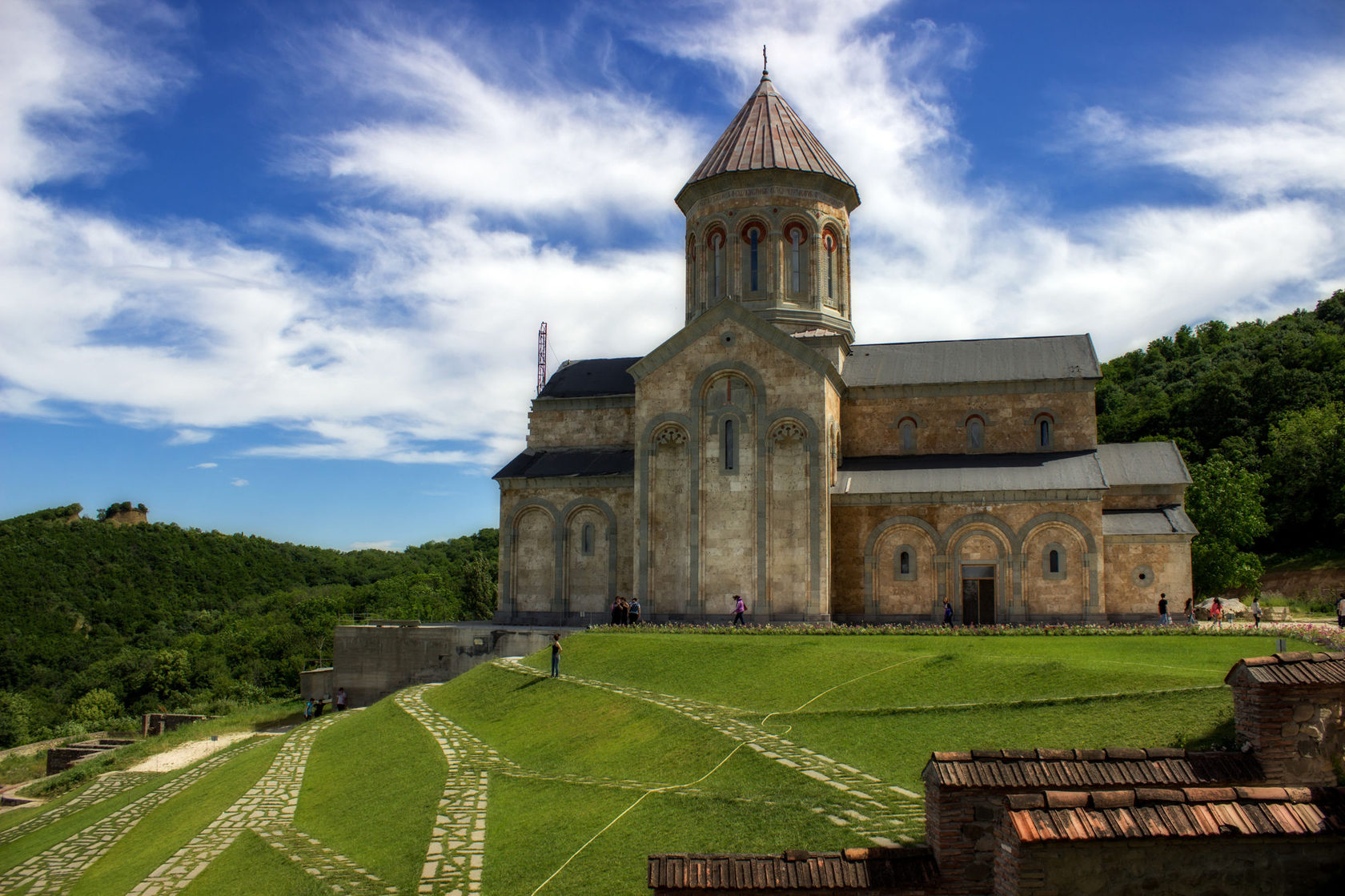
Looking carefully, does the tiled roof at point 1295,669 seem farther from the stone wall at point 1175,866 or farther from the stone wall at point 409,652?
the stone wall at point 409,652

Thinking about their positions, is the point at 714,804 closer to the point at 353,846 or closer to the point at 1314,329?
the point at 353,846

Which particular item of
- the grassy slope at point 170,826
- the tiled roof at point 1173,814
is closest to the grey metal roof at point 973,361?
A: the grassy slope at point 170,826

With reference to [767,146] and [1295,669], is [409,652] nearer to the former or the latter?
[767,146]

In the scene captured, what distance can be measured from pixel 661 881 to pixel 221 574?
298 ft

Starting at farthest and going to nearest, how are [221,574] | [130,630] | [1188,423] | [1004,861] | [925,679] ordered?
[221,574], [130,630], [1188,423], [925,679], [1004,861]

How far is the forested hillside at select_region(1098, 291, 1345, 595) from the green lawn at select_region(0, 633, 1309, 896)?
1752cm

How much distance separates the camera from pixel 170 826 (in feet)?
60.1

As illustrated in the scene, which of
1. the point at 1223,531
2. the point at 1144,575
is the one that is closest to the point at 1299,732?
the point at 1144,575

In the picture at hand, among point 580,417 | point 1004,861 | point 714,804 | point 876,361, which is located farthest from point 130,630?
point 1004,861

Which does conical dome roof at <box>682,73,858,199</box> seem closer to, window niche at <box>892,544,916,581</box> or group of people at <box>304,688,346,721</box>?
window niche at <box>892,544,916,581</box>

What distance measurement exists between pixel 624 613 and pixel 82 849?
1446 cm

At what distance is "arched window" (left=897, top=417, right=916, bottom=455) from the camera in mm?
33969

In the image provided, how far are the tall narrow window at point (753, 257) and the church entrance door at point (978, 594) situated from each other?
11981 millimetres

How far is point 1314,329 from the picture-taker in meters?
64.5
